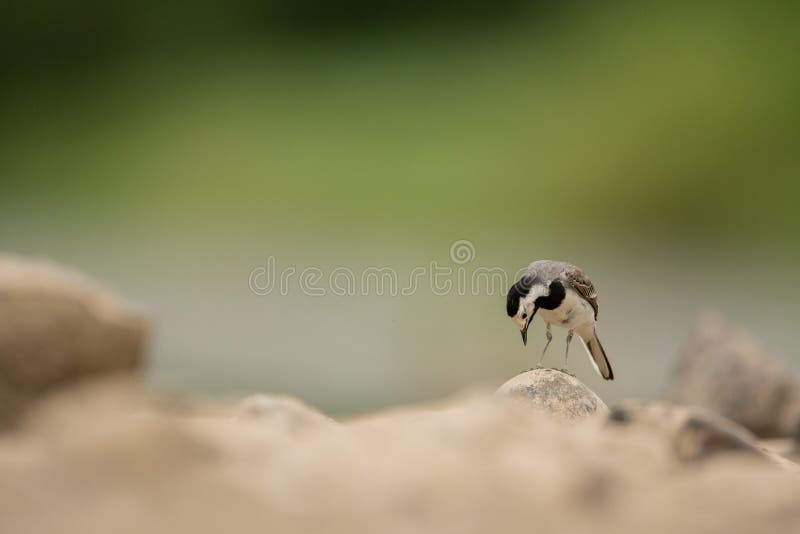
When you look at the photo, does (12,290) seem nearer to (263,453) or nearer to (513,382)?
(263,453)

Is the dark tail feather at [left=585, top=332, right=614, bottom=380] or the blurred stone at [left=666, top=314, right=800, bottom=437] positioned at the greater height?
the blurred stone at [left=666, top=314, right=800, bottom=437]

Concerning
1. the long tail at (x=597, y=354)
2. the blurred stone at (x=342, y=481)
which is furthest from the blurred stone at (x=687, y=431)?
the long tail at (x=597, y=354)

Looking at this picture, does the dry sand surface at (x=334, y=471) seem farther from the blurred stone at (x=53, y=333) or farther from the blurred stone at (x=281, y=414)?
the blurred stone at (x=281, y=414)

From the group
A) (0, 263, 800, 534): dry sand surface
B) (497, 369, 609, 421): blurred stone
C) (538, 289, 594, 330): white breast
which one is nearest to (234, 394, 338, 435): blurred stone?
(0, 263, 800, 534): dry sand surface

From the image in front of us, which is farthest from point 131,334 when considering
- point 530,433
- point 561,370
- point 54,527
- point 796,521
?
point 561,370

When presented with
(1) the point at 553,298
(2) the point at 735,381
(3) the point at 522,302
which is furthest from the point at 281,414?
(2) the point at 735,381

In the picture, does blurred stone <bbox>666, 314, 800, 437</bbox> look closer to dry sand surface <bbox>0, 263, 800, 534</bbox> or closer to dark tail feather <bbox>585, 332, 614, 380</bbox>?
dark tail feather <bbox>585, 332, 614, 380</bbox>

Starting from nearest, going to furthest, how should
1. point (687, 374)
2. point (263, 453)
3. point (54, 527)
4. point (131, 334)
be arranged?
1. point (54, 527)
2. point (263, 453)
3. point (131, 334)
4. point (687, 374)
